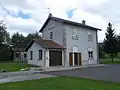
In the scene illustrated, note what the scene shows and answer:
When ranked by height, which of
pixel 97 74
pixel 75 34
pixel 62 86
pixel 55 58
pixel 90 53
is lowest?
pixel 97 74

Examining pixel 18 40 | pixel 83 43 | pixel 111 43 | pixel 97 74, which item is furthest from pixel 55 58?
pixel 18 40

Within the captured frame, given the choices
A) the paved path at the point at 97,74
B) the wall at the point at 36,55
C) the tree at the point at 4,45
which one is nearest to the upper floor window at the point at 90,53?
the wall at the point at 36,55

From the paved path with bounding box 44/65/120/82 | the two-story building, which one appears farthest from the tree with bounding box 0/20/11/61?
the paved path with bounding box 44/65/120/82

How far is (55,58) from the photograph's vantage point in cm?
2906

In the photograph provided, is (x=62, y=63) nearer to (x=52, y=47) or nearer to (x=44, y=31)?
(x=52, y=47)

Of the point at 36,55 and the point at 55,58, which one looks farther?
the point at 36,55

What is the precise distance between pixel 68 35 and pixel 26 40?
154 ft

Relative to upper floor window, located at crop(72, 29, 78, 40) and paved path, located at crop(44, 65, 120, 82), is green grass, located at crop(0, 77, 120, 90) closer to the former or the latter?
paved path, located at crop(44, 65, 120, 82)

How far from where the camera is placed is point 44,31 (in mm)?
33844

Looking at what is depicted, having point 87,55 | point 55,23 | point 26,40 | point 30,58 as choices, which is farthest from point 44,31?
point 26,40

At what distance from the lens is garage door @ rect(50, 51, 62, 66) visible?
28750 millimetres

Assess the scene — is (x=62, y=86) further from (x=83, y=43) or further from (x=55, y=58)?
(x=83, y=43)

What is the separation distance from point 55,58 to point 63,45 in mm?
2420

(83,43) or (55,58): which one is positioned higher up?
(83,43)
